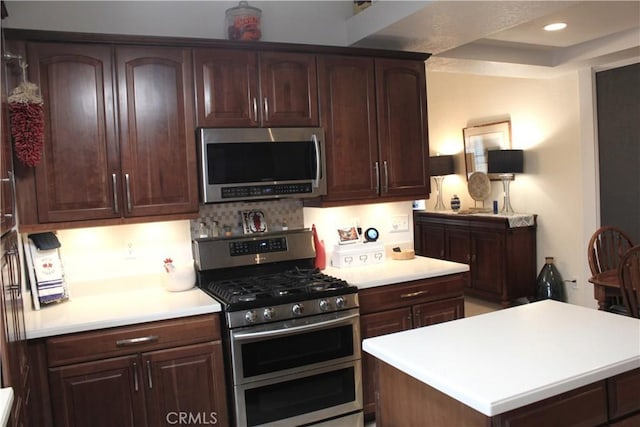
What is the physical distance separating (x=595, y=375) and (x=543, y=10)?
198cm

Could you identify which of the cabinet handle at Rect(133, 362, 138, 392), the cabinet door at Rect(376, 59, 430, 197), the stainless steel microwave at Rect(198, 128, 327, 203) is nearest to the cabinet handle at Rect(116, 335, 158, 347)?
the cabinet handle at Rect(133, 362, 138, 392)

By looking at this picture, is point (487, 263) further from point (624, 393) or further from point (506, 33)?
point (624, 393)

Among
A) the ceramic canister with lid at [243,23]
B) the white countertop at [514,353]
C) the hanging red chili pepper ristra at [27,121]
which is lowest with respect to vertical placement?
the white countertop at [514,353]

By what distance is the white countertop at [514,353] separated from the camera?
1.46 meters

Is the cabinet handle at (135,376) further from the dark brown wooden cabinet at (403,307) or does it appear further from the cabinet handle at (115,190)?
the dark brown wooden cabinet at (403,307)

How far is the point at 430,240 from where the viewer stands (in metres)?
6.27

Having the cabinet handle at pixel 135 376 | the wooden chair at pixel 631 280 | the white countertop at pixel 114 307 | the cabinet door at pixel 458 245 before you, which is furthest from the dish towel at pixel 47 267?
the cabinet door at pixel 458 245

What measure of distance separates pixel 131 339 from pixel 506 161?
14.0 ft

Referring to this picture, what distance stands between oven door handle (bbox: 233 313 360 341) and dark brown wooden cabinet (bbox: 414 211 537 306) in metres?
2.89

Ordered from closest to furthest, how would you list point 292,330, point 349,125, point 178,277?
point 292,330 → point 178,277 → point 349,125

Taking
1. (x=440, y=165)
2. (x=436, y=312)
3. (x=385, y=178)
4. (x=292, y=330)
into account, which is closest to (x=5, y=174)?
(x=292, y=330)

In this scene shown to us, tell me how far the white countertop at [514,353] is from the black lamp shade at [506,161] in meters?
3.44

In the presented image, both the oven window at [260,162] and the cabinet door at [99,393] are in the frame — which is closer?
the cabinet door at [99,393]

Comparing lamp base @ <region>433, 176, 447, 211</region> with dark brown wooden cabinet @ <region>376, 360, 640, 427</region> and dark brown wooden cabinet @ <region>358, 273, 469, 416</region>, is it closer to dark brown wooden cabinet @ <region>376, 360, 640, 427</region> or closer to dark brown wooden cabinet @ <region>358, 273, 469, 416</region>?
dark brown wooden cabinet @ <region>358, 273, 469, 416</region>
